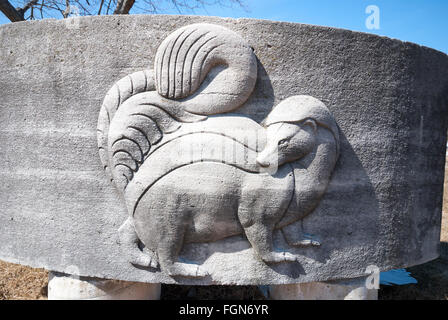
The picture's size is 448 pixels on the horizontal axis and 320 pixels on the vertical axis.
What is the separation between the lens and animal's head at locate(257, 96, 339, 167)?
185 cm

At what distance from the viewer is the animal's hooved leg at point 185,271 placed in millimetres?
1930

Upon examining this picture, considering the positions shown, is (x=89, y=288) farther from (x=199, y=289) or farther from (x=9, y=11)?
(x=9, y=11)

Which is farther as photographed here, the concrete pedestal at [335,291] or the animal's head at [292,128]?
the concrete pedestal at [335,291]

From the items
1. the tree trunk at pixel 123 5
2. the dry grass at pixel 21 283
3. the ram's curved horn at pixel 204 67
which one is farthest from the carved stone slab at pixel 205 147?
the tree trunk at pixel 123 5

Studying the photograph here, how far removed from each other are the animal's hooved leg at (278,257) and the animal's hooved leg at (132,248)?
68cm

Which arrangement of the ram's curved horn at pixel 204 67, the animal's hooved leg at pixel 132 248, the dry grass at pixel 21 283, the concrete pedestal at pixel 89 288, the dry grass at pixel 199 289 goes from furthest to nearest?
the dry grass at pixel 199 289
the dry grass at pixel 21 283
the concrete pedestal at pixel 89 288
the animal's hooved leg at pixel 132 248
the ram's curved horn at pixel 204 67

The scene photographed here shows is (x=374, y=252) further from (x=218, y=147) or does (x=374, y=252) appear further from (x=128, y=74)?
(x=128, y=74)

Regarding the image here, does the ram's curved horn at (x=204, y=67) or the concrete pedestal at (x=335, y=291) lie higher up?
the ram's curved horn at (x=204, y=67)

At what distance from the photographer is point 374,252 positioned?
2.18 meters

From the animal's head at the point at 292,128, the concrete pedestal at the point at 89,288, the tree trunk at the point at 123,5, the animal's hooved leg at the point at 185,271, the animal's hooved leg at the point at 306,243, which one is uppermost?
the tree trunk at the point at 123,5

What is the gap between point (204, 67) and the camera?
73.0 inches

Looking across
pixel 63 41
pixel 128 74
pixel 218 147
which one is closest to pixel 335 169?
pixel 218 147

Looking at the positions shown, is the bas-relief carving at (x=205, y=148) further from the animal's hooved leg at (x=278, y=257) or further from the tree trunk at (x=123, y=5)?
the tree trunk at (x=123, y=5)

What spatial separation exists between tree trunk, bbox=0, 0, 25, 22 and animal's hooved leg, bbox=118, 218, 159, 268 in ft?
16.3
